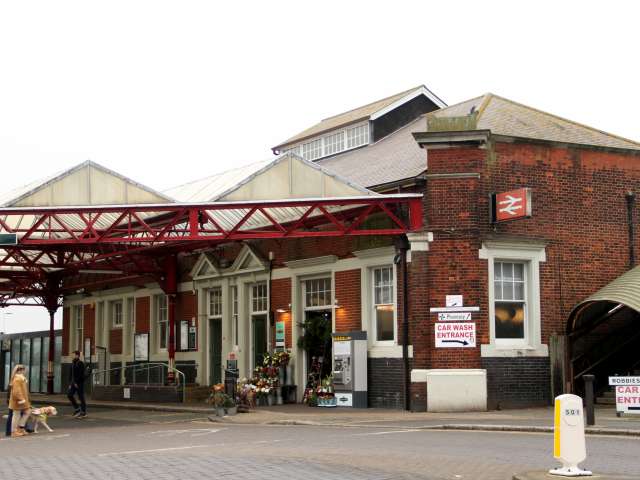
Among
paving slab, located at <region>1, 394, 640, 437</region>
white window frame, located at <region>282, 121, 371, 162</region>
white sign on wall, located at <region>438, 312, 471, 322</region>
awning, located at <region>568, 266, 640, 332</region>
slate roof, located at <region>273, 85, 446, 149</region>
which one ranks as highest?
slate roof, located at <region>273, 85, 446, 149</region>

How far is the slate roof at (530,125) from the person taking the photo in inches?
947

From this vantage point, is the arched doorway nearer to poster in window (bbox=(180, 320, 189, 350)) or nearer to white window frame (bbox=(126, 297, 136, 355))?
poster in window (bbox=(180, 320, 189, 350))

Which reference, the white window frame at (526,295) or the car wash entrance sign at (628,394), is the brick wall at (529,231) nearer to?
the white window frame at (526,295)

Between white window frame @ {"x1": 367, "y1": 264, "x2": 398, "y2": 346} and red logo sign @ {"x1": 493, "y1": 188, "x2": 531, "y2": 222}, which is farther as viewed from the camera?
white window frame @ {"x1": 367, "y1": 264, "x2": 398, "y2": 346}

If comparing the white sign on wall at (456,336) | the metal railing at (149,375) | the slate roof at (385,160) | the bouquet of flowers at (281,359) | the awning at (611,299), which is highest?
the slate roof at (385,160)

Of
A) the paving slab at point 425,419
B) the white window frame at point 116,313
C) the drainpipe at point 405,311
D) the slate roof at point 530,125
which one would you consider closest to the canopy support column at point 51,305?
the white window frame at point 116,313

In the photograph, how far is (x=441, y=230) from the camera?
22.4 metres

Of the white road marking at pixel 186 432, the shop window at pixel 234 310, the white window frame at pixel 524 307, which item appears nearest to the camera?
the white road marking at pixel 186 432

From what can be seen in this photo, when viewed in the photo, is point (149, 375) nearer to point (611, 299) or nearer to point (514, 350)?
point (514, 350)

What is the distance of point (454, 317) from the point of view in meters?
22.2

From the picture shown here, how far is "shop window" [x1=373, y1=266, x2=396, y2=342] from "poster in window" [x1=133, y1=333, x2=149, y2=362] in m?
12.9

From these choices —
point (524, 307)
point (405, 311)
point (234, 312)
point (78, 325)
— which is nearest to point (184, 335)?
point (234, 312)

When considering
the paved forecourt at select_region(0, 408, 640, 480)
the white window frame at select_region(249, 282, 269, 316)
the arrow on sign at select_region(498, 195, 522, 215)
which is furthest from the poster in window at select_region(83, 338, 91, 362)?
the arrow on sign at select_region(498, 195, 522, 215)

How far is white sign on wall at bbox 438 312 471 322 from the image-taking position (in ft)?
72.8
